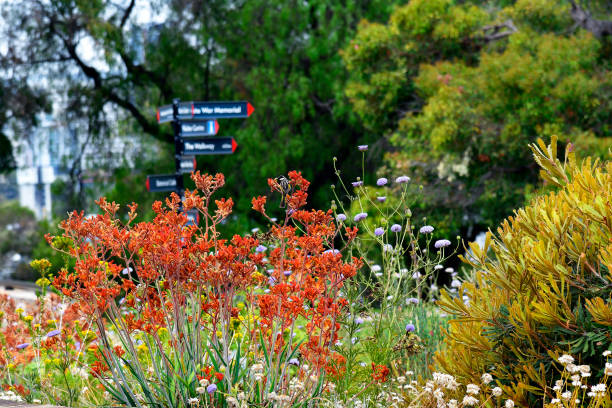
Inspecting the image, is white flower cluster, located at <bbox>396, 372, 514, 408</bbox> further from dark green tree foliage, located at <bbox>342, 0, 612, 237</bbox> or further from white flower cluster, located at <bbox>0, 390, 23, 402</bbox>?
dark green tree foliage, located at <bbox>342, 0, 612, 237</bbox>

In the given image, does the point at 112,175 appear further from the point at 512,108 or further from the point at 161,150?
the point at 512,108

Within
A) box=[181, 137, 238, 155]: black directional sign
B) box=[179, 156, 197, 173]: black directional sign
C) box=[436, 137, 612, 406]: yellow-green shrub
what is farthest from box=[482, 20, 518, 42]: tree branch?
box=[436, 137, 612, 406]: yellow-green shrub

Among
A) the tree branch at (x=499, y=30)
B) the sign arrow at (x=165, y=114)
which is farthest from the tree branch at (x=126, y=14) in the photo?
the tree branch at (x=499, y=30)

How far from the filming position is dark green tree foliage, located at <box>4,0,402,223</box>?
13.4 meters

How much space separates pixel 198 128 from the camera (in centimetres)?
796

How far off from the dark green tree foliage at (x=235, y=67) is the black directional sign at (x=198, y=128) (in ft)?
17.2

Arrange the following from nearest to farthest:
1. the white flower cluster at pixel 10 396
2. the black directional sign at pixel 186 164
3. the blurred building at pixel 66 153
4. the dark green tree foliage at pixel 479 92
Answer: the white flower cluster at pixel 10 396
the black directional sign at pixel 186 164
the dark green tree foliage at pixel 479 92
the blurred building at pixel 66 153

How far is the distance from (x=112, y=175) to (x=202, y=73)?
2655 millimetres

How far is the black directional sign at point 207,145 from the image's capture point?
7.77m

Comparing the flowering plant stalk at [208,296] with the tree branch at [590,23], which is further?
the tree branch at [590,23]

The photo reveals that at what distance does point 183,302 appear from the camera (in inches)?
133

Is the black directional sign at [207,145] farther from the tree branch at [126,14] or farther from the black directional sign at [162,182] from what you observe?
the tree branch at [126,14]

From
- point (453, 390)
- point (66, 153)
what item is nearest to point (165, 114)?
point (453, 390)

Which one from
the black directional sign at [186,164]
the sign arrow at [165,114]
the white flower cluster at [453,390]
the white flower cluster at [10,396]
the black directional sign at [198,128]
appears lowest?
the white flower cluster at [10,396]
